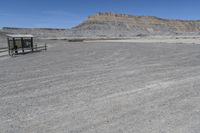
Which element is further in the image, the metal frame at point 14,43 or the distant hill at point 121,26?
the distant hill at point 121,26

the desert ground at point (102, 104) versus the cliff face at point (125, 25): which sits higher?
the cliff face at point (125, 25)

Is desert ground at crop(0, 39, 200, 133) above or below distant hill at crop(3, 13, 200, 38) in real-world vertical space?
below

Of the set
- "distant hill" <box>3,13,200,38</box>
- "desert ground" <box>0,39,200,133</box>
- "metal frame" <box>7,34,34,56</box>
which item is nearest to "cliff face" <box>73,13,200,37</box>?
"distant hill" <box>3,13,200,38</box>

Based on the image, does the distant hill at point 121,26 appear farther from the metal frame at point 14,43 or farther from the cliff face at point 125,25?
the metal frame at point 14,43

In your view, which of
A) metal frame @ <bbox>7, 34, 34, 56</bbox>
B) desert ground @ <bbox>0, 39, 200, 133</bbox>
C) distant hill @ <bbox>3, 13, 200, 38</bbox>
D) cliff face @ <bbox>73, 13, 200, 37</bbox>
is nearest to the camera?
desert ground @ <bbox>0, 39, 200, 133</bbox>

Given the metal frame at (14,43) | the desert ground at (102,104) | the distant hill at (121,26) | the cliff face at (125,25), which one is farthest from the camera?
the cliff face at (125,25)

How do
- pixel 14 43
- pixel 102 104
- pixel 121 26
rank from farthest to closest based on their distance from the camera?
pixel 121 26 → pixel 14 43 → pixel 102 104

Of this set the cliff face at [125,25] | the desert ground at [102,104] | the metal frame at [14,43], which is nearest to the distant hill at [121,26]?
the cliff face at [125,25]

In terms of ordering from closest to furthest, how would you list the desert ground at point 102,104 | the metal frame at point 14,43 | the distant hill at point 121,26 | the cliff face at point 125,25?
the desert ground at point 102,104 < the metal frame at point 14,43 < the distant hill at point 121,26 < the cliff face at point 125,25

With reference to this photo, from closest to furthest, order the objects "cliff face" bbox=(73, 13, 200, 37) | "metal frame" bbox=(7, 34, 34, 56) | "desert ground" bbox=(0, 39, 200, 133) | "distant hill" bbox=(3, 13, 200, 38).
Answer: "desert ground" bbox=(0, 39, 200, 133)
"metal frame" bbox=(7, 34, 34, 56)
"distant hill" bbox=(3, 13, 200, 38)
"cliff face" bbox=(73, 13, 200, 37)

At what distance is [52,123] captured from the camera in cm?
658

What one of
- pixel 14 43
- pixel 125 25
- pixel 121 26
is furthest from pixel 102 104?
pixel 125 25

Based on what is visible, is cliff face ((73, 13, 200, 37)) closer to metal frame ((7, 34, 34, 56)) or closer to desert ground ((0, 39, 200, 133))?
metal frame ((7, 34, 34, 56))

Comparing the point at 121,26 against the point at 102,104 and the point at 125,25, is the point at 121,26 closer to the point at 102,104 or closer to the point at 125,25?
the point at 125,25
